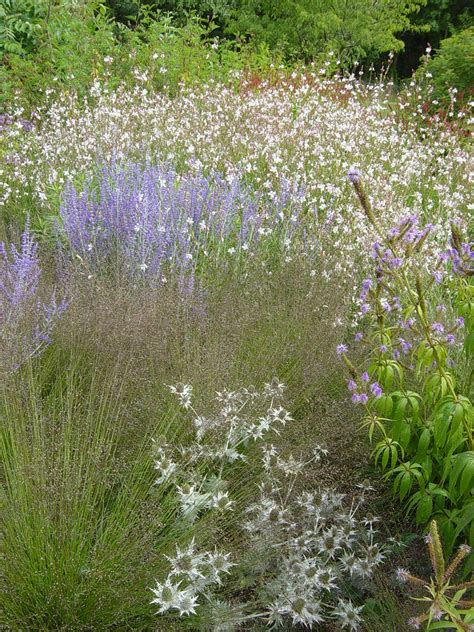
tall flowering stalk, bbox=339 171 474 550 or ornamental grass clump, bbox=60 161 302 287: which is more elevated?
tall flowering stalk, bbox=339 171 474 550

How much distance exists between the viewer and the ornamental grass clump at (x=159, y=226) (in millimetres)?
4191

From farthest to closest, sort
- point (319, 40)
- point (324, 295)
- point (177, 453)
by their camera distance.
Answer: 1. point (319, 40)
2. point (324, 295)
3. point (177, 453)

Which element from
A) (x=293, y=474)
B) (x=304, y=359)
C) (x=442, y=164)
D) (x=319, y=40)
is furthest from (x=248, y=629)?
(x=319, y=40)

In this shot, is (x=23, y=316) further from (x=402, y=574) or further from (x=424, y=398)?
(x=402, y=574)

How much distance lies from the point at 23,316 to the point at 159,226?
49.3 inches

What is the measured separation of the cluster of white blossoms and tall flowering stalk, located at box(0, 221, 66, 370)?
4.41 ft

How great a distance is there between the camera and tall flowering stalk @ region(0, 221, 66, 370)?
273 centimetres

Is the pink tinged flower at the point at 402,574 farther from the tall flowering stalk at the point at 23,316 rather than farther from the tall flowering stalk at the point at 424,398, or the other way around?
the tall flowering stalk at the point at 23,316

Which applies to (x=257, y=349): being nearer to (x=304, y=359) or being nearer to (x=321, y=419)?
(x=304, y=359)

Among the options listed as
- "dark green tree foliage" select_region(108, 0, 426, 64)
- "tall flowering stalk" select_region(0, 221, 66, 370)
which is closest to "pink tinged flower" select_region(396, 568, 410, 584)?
"tall flowering stalk" select_region(0, 221, 66, 370)

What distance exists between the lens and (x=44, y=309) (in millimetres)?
3301

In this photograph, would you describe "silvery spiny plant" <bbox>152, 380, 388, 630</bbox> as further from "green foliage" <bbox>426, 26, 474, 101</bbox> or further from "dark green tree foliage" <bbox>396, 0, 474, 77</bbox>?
"dark green tree foliage" <bbox>396, 0, 474, 77</bbox>

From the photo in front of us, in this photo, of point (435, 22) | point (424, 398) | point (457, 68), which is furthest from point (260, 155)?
point (435, 22)

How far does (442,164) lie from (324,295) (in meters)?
3.37
